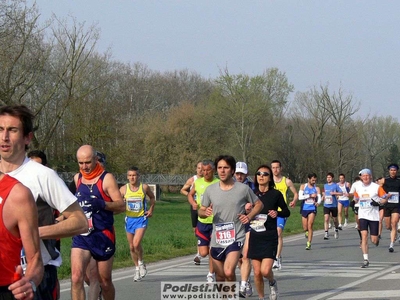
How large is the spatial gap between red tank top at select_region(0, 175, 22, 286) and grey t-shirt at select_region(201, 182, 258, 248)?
546 cm

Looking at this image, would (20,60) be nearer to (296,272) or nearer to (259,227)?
(296,272)

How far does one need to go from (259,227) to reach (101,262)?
101 inches

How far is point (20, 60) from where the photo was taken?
38312 mm

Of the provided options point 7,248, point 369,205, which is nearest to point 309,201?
point 369,205

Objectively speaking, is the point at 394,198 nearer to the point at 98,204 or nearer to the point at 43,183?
the point at 98,204

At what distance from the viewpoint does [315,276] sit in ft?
43.8

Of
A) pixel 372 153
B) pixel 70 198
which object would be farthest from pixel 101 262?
pixel 372 153

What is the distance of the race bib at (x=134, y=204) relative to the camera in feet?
42.8

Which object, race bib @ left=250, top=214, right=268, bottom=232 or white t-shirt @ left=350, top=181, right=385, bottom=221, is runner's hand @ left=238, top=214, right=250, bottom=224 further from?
white t-shirt @ left=350, top=181, right=385, bottom=221

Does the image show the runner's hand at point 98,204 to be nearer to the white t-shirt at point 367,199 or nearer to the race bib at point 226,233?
the race bib at point 226,233

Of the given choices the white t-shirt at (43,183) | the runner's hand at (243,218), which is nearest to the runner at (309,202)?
the runner's hand at (243,218)

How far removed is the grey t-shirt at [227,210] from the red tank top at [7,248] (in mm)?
5457

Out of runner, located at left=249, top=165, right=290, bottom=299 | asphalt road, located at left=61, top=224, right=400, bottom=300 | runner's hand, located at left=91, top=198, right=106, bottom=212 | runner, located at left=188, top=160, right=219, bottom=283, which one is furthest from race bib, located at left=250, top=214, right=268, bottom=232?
runner's hand, located at left=91, top=198, right=106, bottom=212

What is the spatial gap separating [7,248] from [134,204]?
9348 millimetres
